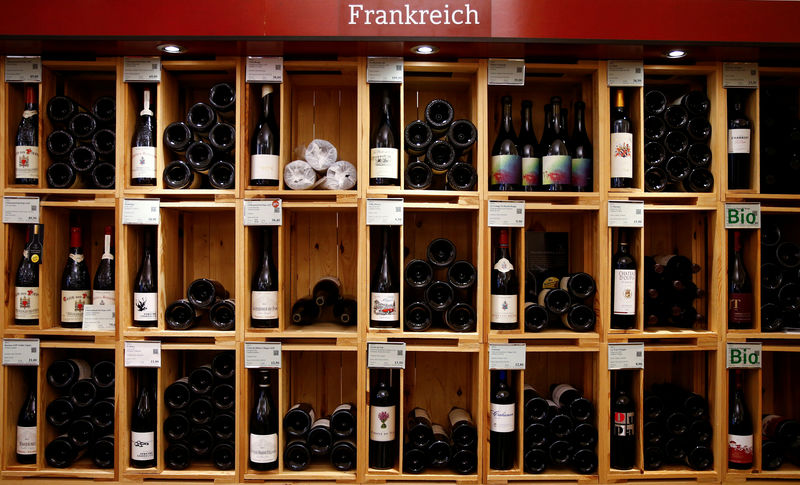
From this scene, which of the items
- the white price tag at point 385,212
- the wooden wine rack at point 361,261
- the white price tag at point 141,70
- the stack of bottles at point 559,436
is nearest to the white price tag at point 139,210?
the wooden wine rack at point 361,261

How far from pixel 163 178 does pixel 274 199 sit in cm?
51

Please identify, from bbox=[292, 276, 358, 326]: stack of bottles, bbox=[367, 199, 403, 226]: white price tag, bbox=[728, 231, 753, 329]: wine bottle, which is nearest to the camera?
bbox=[367, 199, 403, 226]: white price tag

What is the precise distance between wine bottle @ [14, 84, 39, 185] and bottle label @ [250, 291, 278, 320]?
1.12 m

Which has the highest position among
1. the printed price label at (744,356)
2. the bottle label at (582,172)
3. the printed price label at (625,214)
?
the bottle label at (582,172)

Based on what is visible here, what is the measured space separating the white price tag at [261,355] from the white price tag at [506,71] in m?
1.51

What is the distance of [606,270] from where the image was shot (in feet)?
7.94

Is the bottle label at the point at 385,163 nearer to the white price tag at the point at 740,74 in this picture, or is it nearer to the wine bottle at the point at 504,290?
the wine bottle at the point at 504,290

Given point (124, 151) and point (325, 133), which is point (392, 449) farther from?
point (124, 151)

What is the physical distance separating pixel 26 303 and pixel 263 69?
1.48 m

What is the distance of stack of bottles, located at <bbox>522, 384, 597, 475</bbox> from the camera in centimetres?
241

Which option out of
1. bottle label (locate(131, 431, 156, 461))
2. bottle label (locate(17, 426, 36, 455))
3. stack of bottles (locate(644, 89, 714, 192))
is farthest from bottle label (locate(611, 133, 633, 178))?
bottle label (locate(17, 426, 36, 455))

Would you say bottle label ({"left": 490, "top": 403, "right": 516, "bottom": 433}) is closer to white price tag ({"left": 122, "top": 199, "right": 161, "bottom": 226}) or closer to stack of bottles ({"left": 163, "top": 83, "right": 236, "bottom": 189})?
stack of bottles ({"left": 163, "top": 83, "right": 236, "bottom": 189})

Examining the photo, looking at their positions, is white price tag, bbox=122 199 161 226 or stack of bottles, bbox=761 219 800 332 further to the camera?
stack of bottles, bbox=761 219 800 332

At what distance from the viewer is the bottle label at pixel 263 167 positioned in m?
2.41
